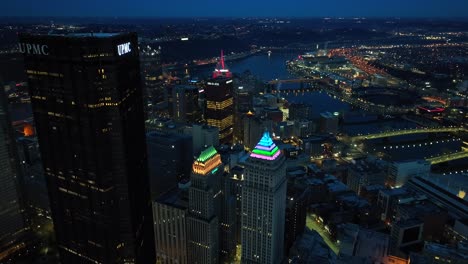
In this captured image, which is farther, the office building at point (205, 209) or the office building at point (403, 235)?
the office building at point (403, 235)

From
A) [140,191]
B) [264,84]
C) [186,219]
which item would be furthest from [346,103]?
[140,191]

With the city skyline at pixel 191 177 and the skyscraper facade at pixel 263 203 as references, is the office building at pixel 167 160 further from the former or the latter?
the skyscraper facade at pixel 263 203

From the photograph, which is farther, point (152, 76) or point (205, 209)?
point (152, 76)

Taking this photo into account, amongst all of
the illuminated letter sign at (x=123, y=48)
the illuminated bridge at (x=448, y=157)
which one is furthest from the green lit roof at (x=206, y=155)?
the illuminated bridge at (x=448, y=157)

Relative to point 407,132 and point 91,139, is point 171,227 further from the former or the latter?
point 407,132

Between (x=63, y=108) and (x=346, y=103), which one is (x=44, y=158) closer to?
(x=63, y=108)

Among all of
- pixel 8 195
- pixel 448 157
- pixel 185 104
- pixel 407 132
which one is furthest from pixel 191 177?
pixel 407 132
